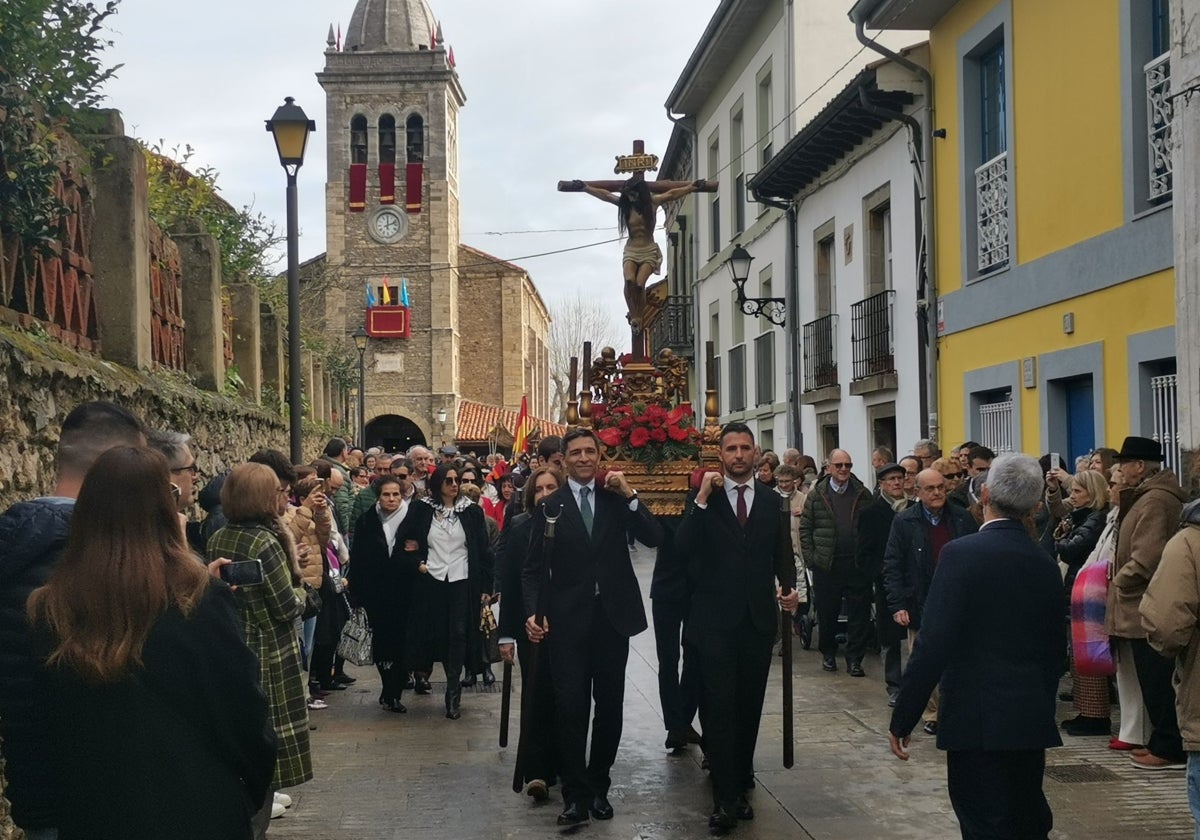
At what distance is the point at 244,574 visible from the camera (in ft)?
18.9

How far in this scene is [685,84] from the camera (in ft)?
100

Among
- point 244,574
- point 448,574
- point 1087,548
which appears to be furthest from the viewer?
point 448,574

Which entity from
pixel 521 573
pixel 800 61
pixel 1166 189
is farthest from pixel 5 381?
pixel 800 61

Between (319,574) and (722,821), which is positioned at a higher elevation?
(319,574)

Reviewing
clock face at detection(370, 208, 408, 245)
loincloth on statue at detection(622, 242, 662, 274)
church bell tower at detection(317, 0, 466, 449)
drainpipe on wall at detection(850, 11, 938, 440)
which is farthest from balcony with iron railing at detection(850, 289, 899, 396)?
clock face at detection(370, 208, 408, 245)

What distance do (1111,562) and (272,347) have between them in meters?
13.5

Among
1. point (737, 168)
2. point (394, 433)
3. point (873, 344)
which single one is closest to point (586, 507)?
point (873, 344)

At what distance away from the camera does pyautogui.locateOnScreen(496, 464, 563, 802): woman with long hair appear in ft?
25.0

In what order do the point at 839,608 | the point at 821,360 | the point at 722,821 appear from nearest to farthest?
the point at 722,821 < the point at 839,608 < the point at 821,360

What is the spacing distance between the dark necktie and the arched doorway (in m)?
54.7

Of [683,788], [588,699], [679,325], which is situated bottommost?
[683,788]

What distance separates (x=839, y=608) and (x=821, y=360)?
363 inches

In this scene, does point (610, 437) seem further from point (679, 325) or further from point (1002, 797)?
point (679, 325)

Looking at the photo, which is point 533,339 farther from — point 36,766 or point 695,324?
point 36,766
